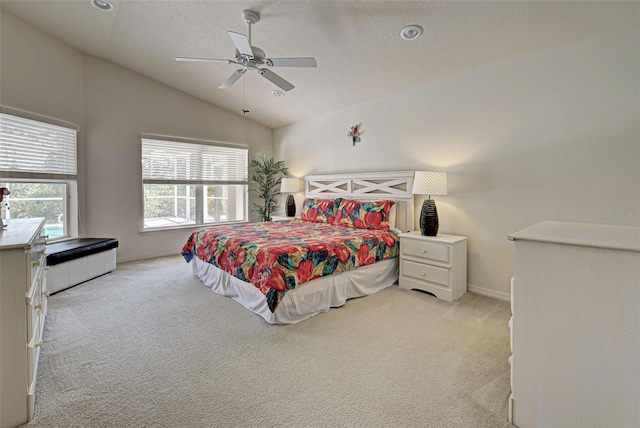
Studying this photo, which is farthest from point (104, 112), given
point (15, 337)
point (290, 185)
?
point (15, 337)

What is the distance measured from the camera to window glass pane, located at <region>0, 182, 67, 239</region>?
3.54 meters

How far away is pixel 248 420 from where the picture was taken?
1.53 m

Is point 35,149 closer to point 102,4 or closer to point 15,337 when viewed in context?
point 102,4

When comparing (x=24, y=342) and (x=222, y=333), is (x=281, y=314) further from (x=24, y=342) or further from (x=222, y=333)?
(x=24, y=342)

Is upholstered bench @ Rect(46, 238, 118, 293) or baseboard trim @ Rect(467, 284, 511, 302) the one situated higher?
upholstered bench @ Rect(46, 238, 118, 293)

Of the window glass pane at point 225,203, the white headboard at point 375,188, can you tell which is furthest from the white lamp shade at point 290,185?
the window glass pane at point 225,203

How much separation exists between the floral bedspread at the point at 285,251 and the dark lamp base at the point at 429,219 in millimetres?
414

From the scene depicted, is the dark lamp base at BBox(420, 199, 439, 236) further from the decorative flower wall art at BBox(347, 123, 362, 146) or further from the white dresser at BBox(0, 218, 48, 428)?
the white dresser at BBox(0, 218, 48, 428)

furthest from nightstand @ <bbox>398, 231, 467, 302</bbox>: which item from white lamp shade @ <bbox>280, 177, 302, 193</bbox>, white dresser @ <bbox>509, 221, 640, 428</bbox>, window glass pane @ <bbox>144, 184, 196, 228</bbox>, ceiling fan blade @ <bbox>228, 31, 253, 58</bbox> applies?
window glass pane @ <bbox>144, 184, 196, 228</bbox>

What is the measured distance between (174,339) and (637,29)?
4473 mm

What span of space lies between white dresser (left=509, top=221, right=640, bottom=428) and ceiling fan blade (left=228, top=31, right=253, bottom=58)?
228 centimetres

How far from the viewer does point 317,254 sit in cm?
281

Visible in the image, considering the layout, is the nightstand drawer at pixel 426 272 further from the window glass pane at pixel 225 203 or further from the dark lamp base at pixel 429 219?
the window glass pane at pixel 225 203

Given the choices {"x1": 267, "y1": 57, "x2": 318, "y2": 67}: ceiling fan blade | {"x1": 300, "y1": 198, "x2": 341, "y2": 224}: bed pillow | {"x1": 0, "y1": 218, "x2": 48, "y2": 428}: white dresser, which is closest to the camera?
{"x1": 0, "y1": 218, "x2": 48, "y2": 428}: white dresser
